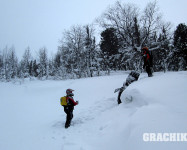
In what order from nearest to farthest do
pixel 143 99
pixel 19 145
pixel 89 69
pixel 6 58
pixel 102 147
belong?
pixel 102 147 < pixel 19 145 < pixel 143 99 < pixel 89 69 < pixel 6 58

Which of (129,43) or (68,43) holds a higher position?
(68,43)

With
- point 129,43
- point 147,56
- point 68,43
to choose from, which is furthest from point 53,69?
point 147,56

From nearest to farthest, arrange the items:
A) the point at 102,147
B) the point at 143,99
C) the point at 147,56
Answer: the point at 102,147 → the point at 143,99 → the point at 147,56

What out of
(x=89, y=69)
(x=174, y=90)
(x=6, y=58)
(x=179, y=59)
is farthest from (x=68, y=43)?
(x=6, y=58)

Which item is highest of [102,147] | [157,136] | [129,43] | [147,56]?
[129,43]

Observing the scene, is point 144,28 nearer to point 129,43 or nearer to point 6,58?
point 129,43

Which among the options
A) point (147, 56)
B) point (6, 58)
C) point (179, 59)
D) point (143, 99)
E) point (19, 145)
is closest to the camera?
point (19, 145)

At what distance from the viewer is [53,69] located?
46.1 metres

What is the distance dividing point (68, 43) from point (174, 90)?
26506 millimetres

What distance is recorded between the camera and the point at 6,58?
44.2m

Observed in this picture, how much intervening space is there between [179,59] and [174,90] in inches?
1060

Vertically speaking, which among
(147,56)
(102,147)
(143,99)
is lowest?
(102,147)

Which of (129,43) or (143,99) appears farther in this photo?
A: (129,43)

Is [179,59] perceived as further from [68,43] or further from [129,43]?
[68,43]
